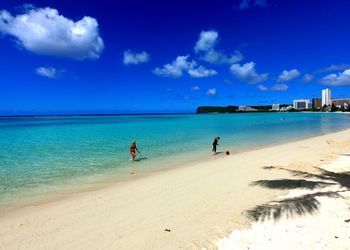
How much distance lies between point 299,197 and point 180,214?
3.54 metres

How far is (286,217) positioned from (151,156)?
43.5ft

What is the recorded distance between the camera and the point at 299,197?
26.2 ft

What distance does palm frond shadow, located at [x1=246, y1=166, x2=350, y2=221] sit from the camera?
6.78 meters

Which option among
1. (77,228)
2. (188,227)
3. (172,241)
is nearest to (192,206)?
(188,227)

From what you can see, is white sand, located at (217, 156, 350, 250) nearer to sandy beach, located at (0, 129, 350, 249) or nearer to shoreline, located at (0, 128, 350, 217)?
sandy beach, located at (0, 129, 350, 249)

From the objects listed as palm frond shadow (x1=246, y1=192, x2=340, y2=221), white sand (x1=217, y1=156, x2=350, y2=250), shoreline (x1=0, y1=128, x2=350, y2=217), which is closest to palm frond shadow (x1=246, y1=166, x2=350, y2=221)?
palm frond shadow (x1=246, y1=192, x2=340, y2=221)

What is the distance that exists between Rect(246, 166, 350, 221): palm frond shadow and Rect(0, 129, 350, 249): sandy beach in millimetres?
23

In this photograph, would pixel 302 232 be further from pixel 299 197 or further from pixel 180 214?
pixel 180 214

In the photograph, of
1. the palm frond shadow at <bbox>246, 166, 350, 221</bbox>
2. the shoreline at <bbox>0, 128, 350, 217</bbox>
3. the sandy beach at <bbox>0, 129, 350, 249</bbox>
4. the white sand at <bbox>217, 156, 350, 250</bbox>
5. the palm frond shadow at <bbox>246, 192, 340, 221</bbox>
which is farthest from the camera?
the shoreline at <bbox>0, 128, 350, 217</bbox>

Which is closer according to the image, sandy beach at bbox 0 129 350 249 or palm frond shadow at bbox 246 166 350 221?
sandy beach at bbox 0 129 350 249

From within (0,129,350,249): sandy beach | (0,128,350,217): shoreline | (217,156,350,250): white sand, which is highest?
(217,156,350,250): white sand

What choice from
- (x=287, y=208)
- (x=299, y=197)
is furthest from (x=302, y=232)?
(x=299, y=197)

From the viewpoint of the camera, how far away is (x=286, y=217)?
6.54 meters

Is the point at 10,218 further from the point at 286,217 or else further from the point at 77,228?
the point at 286,217
